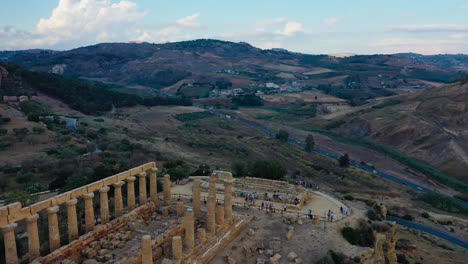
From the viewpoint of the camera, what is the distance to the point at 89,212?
25.4 metres

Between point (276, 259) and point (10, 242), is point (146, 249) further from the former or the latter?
point (276, 259)

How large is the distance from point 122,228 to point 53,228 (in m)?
5.42

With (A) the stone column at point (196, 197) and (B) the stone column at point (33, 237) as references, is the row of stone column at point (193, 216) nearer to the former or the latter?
(A) the stone column at point (196, 197)

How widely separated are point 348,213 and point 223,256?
1221cm

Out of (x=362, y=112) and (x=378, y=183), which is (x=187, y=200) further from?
(x=362, y=112)

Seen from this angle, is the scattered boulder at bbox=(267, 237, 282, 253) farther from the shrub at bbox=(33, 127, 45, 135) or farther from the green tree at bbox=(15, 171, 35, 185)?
the shrub at bbox=(33, 127, 45, 135)

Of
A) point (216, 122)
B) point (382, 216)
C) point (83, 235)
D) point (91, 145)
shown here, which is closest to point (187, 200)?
point (83, 235)

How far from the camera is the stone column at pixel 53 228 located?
22.7 meters

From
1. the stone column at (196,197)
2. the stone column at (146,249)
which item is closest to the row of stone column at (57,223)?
the stone column at (196,197)

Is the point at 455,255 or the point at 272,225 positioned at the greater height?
the point at 272,225

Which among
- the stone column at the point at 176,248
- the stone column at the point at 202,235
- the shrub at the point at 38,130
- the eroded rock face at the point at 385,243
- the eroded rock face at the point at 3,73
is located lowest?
the eroded rock face at the point at 385,243

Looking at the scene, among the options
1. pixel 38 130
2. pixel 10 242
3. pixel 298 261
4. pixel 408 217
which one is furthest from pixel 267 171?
pixel 38 130

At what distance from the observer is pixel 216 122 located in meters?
94.7

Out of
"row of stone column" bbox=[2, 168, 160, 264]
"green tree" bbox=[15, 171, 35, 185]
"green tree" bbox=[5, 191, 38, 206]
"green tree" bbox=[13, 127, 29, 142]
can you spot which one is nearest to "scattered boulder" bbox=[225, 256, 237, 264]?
"row of stone column" bbox=[2, 168, 160, 264]
